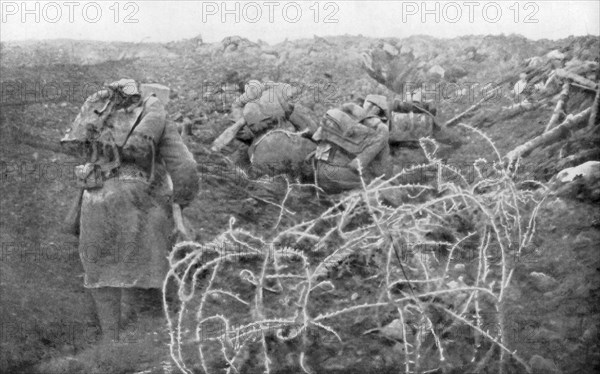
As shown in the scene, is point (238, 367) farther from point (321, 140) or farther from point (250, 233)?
point (321, 140)

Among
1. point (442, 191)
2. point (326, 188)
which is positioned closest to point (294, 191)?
point (326, 188)

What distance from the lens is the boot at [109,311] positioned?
7.55m

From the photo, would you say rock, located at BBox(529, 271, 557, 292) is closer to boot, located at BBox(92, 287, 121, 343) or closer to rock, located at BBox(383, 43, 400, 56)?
rock, located at BBox(383, 43, 400, 56)

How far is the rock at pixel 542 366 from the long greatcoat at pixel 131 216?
2074 mm

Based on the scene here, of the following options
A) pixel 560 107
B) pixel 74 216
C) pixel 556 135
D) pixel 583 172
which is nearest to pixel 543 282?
pixel 583 172

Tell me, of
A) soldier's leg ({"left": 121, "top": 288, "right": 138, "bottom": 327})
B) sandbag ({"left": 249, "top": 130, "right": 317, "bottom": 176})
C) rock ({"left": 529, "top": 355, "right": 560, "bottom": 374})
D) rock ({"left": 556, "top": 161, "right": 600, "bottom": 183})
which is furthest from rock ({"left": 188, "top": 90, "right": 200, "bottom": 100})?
rock ({"left": 529, "top": 355, "right": 560, "bottom": 374})

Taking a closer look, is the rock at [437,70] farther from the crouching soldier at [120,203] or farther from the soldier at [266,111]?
the crouching soldier at [120,203]

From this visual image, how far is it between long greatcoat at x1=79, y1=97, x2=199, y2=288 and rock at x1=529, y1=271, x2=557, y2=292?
80.1 inches

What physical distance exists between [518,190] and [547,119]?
22.0 inches

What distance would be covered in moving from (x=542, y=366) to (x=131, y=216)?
2.38 m

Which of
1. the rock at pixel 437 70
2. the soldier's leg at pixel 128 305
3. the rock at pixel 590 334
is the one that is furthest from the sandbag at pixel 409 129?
the soldier's leg at pixel 128 305

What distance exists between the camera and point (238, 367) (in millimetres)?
7453

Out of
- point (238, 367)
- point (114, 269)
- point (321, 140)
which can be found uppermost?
point (321, 140)

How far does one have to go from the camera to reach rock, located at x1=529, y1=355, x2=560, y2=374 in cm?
739
